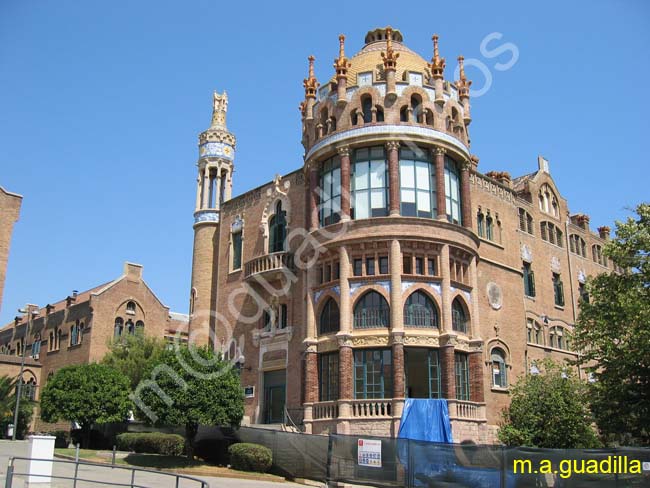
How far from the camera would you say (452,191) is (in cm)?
3541

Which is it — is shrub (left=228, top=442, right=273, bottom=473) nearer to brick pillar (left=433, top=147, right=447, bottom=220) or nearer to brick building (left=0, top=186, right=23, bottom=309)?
brick pillar (left=433, top=147, right=447, bottom=220)

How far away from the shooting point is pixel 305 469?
90.1 feet

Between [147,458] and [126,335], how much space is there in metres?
17.9

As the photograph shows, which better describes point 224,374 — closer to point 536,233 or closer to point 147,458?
point 147,458

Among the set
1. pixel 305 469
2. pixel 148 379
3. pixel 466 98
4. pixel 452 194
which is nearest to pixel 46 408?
pixel 148 379

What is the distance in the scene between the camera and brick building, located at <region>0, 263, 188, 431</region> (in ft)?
177

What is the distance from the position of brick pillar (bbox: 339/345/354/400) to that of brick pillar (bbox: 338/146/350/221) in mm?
6416

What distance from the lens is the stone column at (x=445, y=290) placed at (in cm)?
3203

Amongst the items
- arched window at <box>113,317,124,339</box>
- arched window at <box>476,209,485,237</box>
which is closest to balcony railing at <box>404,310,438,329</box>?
arched window at <box>476,209,485,237</box>

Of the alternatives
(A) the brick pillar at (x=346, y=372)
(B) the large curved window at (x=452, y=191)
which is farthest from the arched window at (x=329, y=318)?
(B) the large curved window at (x=452, y=191)

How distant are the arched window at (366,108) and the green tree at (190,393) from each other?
1396 centimetres

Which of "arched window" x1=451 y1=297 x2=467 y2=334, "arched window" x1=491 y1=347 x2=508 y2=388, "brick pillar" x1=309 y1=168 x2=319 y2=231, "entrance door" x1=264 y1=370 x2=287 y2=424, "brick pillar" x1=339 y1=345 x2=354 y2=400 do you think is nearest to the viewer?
"brick pillar" x1=339 y1=345 x2=354 y2=400

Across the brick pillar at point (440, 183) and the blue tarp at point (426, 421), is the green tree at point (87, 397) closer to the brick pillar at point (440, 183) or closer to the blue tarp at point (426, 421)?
the blue tarp at point (426, 421)

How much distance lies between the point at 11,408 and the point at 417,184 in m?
36.2
